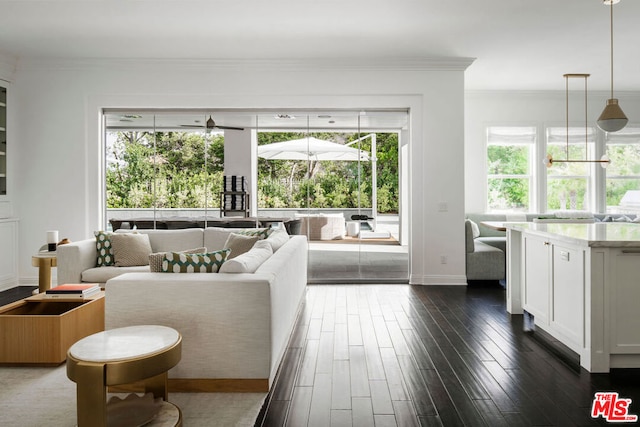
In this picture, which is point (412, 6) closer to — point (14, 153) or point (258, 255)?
point (258, 255)

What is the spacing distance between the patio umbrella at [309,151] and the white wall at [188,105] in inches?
19.6

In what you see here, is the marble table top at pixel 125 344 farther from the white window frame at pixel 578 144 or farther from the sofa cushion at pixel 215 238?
the white window frame at pixel 578 144

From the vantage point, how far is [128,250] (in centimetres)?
492

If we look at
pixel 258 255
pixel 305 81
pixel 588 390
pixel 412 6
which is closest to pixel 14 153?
pixel 305 81

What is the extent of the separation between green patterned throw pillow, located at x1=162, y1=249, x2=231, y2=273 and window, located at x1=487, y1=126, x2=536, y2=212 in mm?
5803

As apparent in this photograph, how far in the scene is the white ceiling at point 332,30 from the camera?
436cm

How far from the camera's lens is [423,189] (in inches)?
241

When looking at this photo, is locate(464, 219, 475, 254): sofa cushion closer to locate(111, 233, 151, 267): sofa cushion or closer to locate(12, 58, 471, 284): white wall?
locate(12, 58, 471, 284): white wall

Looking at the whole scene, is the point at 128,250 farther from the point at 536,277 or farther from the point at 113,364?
the point at 536,277

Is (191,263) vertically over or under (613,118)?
under

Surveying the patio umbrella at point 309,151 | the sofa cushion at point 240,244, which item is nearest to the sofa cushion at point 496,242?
the patio umbrella at point 309,151

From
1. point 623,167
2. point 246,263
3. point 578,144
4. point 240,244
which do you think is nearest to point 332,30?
point 240,244

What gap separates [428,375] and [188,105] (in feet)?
15.0

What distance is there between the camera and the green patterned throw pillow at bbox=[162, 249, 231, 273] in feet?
9.66
